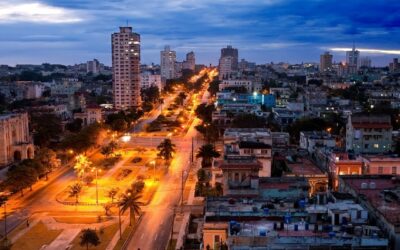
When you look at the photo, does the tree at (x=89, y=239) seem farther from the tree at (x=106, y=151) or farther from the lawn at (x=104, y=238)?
the tree at (x=106, y=151)

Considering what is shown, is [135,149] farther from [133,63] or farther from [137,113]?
[133,63]

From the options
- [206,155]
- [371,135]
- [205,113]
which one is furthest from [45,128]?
[371,135]

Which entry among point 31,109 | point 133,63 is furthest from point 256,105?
point 31,109

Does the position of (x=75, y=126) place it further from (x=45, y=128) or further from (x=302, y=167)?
(x=302, y=167)

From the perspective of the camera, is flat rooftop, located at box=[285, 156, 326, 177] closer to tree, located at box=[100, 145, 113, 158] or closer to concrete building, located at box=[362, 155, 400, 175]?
concrete building, located at box=[362, 155, 400, 175]

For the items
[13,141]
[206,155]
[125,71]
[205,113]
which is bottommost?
[206,155]

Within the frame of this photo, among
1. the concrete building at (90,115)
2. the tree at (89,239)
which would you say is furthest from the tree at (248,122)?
the tree at (89,239)

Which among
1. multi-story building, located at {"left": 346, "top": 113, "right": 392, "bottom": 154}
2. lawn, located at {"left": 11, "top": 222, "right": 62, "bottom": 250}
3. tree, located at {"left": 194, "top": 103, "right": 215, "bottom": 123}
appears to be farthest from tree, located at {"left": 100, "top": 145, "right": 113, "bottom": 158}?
multi-story building, located at {"left": 346, "top": 113, "right": 392, "bottom": 154}
